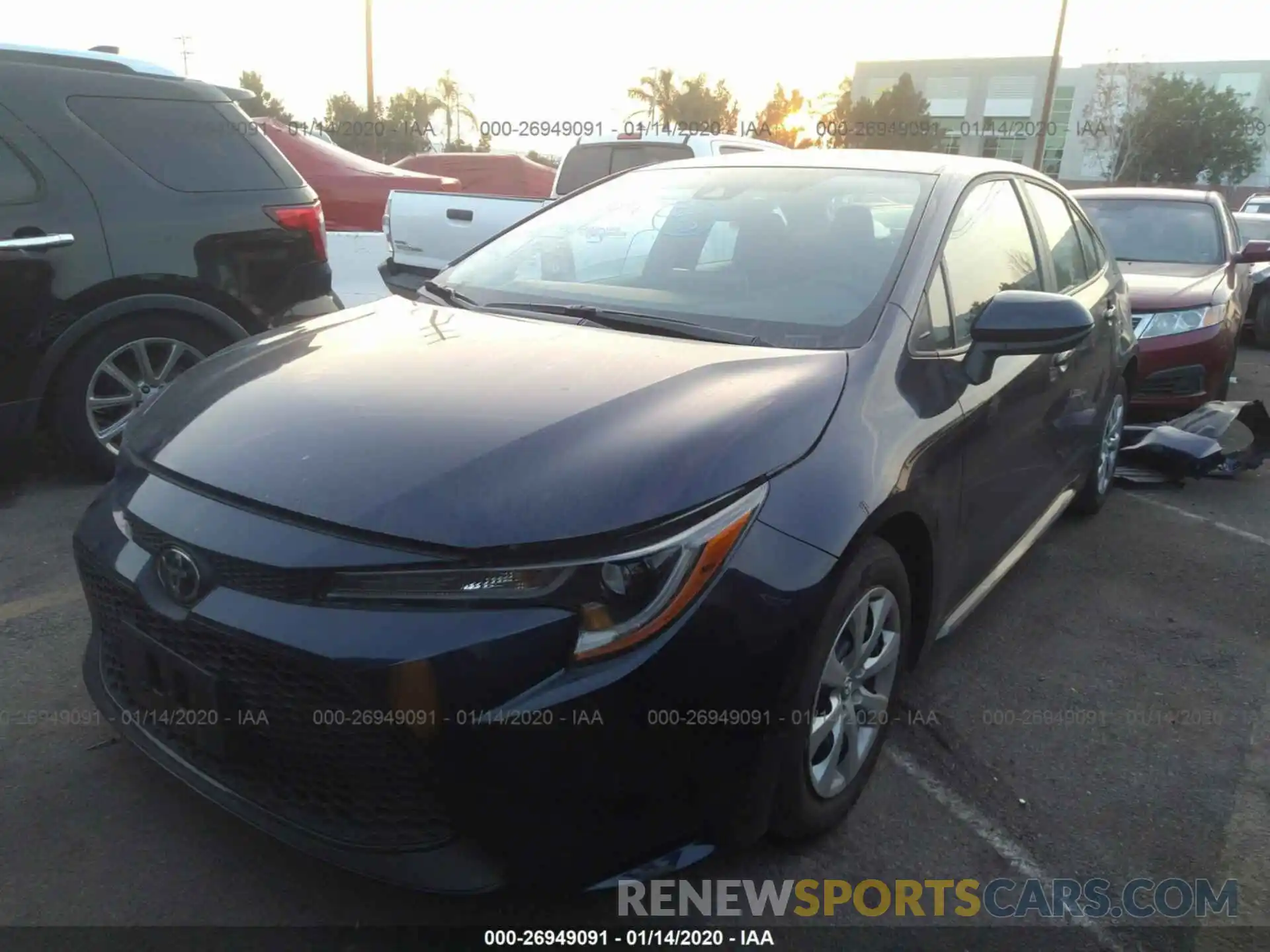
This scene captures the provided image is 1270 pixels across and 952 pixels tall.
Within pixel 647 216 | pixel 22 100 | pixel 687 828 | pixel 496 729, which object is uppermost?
pixel 22 100

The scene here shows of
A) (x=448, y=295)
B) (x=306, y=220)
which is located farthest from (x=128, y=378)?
(x=448, y=295)

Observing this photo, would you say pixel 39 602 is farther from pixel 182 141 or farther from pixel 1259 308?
pixel 1259 308

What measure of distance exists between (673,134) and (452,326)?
21.5 feet

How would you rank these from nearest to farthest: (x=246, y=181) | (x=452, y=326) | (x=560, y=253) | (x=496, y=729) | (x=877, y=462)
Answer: (x=496, y=729) → (x=877, y=462) → (x=452, y=326) → (x=560, y=253) → (x=246, y=181)

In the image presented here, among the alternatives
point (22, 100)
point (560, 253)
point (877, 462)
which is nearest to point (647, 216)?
point (560, 253)

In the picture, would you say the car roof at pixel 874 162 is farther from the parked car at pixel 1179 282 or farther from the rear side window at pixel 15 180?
the parked car at pixel 1179 282

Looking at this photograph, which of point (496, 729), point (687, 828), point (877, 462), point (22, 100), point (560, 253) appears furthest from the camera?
point (22, 100)

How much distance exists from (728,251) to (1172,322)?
4242 mm

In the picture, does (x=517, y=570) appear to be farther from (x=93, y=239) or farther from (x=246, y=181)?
(x=246, y=181)

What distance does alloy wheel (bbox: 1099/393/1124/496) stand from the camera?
4551mm

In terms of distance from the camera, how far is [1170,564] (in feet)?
14.0

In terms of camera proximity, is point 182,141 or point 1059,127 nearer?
point 182,141

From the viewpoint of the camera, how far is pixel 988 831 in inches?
95.9

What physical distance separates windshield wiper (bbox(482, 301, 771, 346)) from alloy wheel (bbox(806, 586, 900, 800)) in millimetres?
741
